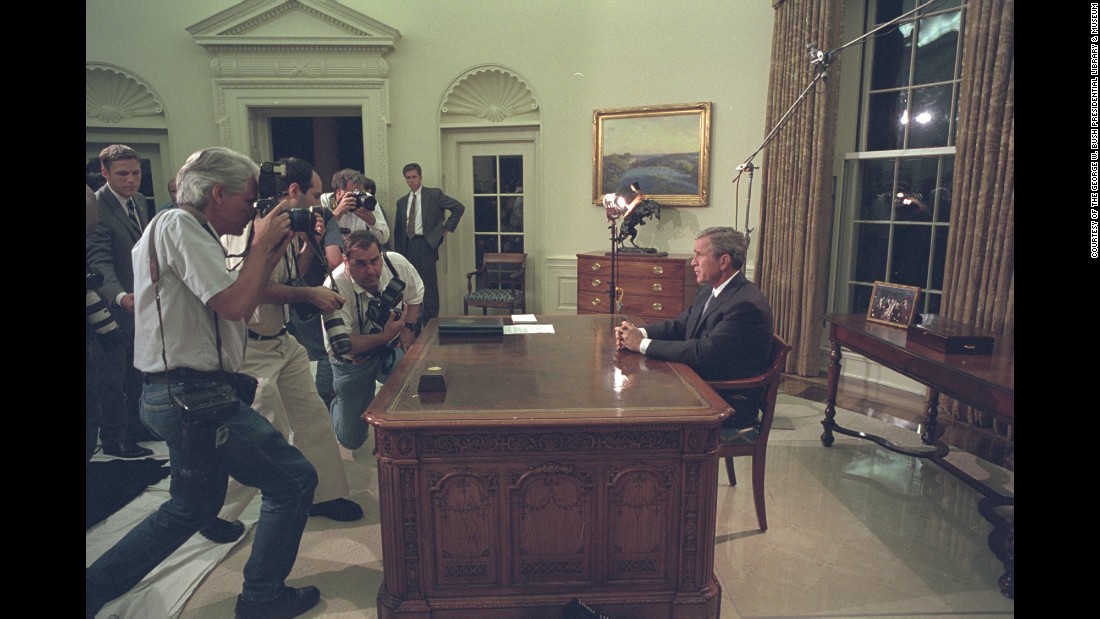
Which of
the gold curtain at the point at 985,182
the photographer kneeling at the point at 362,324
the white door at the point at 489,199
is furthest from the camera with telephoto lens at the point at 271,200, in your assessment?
the white door at the point at 489,199

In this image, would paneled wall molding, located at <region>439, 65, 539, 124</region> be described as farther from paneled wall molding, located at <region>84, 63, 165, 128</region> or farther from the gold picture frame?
paneled wall molding, located at <region>84, 63, 165, 128</region>

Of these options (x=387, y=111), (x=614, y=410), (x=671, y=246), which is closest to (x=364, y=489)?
(x=614, y=410)

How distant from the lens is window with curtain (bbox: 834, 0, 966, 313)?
4.43 m

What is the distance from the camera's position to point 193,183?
1756 mm

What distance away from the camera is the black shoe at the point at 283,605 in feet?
6.90

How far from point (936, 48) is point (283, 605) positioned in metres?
5.13

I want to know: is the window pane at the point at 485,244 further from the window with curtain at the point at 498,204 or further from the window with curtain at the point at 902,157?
the window with curtain at the point at 902,157

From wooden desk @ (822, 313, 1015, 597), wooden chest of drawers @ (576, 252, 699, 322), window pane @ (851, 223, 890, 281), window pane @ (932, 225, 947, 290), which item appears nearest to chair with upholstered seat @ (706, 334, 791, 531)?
wooden desk @ (822, 313, 1015, 597)

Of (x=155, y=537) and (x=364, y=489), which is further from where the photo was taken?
(x=364, y=489)

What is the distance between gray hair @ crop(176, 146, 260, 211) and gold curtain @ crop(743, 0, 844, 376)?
167 inches

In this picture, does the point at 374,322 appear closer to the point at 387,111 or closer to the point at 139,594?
the point at 139,594

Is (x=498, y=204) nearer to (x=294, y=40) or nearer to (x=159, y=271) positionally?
(x=294, y=40)

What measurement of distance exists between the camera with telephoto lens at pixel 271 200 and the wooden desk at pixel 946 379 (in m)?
2.16

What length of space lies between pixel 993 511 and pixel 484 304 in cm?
427
